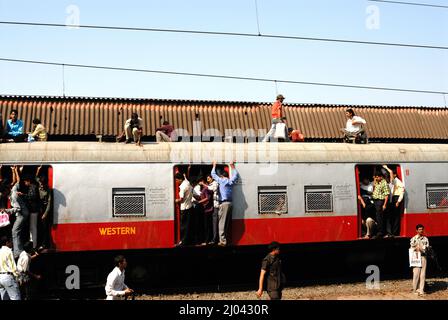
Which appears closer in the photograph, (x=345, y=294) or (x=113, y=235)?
(x=113, y=235)

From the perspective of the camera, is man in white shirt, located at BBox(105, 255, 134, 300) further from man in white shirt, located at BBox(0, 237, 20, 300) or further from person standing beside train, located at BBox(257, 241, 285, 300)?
person standing beside train, located at BBox(257, 241, 285, 300)

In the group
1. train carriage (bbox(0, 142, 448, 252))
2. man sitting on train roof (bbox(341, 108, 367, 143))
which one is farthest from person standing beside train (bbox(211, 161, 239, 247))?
man sitting on train roof (bbox(341, 108, 367, 143))

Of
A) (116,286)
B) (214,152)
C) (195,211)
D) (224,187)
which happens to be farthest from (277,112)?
(116,286)

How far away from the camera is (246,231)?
15.9m

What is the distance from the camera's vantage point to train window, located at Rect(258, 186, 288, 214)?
634 inches

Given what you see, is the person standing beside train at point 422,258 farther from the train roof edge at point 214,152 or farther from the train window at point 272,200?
the train window at point 272,200

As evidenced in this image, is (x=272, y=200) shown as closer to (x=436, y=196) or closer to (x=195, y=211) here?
(x=195, y=211)

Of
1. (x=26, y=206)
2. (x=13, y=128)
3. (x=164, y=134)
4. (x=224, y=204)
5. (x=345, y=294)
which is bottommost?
(x=345, y=294)

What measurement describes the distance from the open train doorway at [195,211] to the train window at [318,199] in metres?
2.39

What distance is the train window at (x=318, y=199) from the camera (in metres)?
16.5

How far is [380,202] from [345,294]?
3.02 meters

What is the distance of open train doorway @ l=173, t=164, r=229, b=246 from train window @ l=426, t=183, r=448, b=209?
6.14 m

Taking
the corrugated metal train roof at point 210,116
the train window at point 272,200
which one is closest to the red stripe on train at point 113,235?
the train window at point 272,200

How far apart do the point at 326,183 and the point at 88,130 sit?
Result: 13604 millimetres
